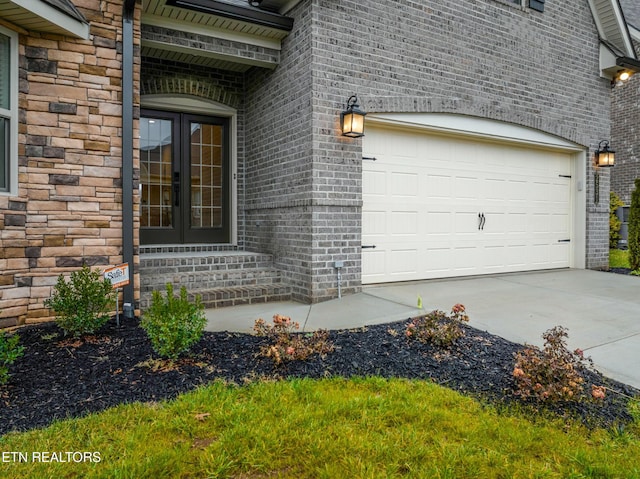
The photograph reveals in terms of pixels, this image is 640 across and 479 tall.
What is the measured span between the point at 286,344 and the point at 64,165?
2.81m

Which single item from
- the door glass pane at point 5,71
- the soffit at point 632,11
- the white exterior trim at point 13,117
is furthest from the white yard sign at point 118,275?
the soffit at point 632,11

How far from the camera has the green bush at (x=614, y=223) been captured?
432 inches

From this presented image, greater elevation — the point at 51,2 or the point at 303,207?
the point at 51,2

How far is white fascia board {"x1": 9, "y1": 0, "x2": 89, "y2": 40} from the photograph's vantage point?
3.71 meters

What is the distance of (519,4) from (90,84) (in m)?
6.62

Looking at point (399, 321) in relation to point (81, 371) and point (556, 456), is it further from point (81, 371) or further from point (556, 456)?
point (81, 371)

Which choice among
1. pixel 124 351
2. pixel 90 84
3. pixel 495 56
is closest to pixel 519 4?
pixel 495 56

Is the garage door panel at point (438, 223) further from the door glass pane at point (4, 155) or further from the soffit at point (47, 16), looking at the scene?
the door glass pane at point (4, 155)

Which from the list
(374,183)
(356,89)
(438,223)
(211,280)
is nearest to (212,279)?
(211,280)

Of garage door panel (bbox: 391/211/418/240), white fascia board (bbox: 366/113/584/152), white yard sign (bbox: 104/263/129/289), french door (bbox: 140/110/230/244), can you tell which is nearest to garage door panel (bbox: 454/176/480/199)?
white fascia board (bbox: 366/113/584/152)

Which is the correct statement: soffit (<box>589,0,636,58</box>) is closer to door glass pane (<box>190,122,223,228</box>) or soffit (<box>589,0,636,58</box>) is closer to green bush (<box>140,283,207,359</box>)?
door glass pane (<box>190,122,223,228</box>)

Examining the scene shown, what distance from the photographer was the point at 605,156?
795cm

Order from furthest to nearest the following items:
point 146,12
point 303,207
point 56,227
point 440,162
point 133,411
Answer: point 440,162 → point 303,207 → point 146,12 → point 56,227 → point 133,411

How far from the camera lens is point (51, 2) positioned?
3.86 meters
